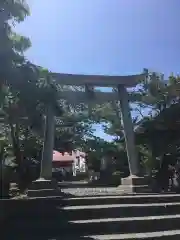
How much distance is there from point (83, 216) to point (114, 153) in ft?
57.4

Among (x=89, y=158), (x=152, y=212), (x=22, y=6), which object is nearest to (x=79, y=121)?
(x=89, y=158)

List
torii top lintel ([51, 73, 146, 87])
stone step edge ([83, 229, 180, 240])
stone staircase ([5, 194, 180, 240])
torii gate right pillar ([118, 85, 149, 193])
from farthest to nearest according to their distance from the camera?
torii top lintel ([51, 73, 146, 87]) < torii gate right pillar ([118, 85, 149, 193]) < stone staircase ([5, 194, 180, 240]) < stone step edge ([83, 229, 180, 240])

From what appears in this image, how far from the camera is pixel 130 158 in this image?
12938 mm

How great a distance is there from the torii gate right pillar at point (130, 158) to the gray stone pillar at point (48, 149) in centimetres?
296

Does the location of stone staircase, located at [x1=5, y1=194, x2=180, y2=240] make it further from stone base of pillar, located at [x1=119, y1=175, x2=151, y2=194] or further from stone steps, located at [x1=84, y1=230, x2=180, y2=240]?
stone base of pillar, located at [x1=119, y1=175, x2=151, y2=194]

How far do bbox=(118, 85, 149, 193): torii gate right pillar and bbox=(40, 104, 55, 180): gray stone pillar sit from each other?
2.96 metres

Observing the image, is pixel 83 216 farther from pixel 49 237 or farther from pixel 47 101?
pixel 47 101

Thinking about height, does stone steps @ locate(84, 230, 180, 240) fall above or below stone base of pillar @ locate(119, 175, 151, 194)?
below

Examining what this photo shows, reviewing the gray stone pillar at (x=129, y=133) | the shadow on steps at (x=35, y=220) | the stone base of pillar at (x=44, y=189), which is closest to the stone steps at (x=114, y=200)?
the shadow on steps at (x=35, y=220)

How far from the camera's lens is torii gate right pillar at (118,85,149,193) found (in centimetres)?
1177

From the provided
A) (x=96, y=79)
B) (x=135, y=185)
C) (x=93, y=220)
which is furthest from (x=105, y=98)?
(x=93, y=220)

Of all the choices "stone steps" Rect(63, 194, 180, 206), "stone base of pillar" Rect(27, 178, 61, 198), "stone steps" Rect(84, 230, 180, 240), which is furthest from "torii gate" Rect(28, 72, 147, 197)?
"stone steps" Rect(84, 230, 180, 240)

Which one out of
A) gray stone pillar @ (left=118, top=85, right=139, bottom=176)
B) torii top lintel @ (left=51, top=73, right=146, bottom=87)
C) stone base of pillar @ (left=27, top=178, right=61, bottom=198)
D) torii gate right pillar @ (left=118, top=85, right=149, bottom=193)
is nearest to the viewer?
stone base of pillar @ (left=27, top=178, right=61, bottom=198)

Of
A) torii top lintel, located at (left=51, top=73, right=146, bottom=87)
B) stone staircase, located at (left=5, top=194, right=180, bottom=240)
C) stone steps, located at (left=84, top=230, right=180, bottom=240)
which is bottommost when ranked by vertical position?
stone steps, located at (left=84, top=230, right=180, bottom=240)
